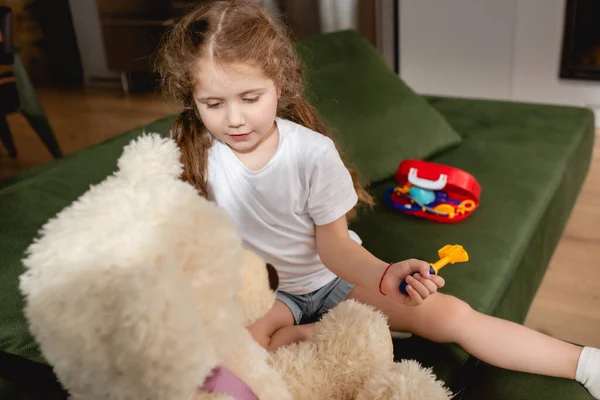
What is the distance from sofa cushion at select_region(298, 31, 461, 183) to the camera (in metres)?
1.55

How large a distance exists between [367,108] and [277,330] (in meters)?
0.82

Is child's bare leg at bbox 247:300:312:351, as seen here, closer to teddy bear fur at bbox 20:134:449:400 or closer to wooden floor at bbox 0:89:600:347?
teddy bear fur at bbox 20:134:449:400

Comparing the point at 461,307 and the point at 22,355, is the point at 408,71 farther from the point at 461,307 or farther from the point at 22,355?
the point at 22,355

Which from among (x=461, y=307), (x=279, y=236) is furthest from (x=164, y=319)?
(x=461, y=307)

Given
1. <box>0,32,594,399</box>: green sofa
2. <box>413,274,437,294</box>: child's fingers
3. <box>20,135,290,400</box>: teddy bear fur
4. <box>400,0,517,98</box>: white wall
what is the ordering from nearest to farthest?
1. <box>20,135,290,400</box>: teddy bear fur
2. <box>413,274,437,294</box>: child's fingers
3. <box>0,32,594,399</box>: green sofa
4. <box>400,0,517,98</box>: white wall

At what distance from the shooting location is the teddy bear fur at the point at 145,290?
18.9 inches

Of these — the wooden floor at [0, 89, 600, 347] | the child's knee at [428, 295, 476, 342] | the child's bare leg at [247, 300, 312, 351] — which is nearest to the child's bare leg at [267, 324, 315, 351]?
the child's bare leg at [247, 300, 312, 351]

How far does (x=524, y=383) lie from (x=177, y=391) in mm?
677

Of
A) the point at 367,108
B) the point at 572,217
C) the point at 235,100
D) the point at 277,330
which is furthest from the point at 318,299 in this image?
the point at 572,217

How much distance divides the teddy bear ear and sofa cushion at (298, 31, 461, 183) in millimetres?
877

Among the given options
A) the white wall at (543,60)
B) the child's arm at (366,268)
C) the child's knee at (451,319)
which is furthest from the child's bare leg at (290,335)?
the white wall at (543,60)

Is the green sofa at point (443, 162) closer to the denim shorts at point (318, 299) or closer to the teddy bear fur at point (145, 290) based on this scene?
the denim shorts at point (318, 299)

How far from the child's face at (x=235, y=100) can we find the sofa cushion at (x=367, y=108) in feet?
1.86

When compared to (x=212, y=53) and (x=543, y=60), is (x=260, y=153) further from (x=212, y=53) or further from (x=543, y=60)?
(x=543, y=60)
